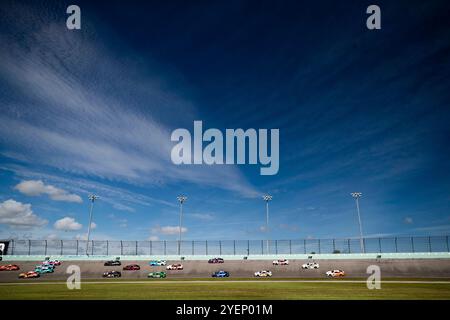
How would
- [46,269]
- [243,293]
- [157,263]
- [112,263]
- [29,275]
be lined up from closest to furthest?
[243,293]
[29,275]
[46,269]
[157,263]
[112,263]

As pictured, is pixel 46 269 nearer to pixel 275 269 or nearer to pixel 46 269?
pixel 46 269

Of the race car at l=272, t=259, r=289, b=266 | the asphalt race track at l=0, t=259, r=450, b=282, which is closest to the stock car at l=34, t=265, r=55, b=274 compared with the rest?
the asphalt race track at l=0, t=259, r=450, b=282

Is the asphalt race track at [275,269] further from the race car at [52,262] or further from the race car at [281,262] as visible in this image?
the race car at [52,262]

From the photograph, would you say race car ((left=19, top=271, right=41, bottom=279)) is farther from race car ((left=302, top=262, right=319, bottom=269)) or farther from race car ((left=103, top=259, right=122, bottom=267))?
race car ((left=302, top=262, right=319, bottom=269))

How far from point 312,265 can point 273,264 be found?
308 inches

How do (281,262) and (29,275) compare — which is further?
(281,262)

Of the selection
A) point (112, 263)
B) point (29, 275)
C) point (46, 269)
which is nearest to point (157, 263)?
point (112, 263)

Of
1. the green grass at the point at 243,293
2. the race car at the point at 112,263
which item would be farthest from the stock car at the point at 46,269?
the green grass at the point at 243,293

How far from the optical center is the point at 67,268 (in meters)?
56.7

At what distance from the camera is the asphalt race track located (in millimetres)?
48125

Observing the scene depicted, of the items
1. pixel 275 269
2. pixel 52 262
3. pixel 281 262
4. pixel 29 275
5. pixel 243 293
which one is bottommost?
pixel 275 269

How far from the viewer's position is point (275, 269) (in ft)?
178

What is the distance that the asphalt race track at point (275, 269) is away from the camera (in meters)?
48.1
